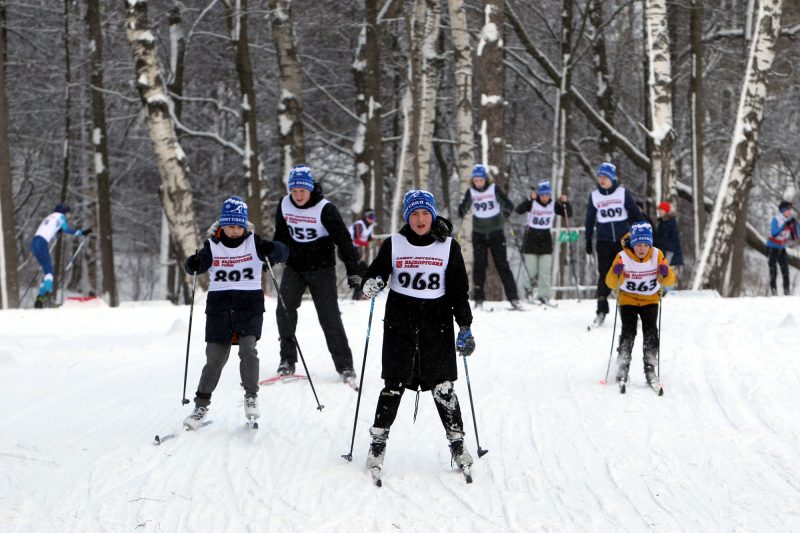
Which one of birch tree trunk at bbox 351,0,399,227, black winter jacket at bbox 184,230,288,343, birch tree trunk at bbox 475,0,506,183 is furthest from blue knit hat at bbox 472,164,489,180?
→ birch tree trunk at bbox 351,0,399,227

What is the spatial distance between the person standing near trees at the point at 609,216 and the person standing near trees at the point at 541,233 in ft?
8.24

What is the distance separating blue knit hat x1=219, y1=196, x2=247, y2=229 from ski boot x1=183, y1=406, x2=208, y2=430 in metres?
1.37

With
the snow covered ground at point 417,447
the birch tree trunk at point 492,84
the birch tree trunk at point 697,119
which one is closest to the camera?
the snow covered ground at point 417,447

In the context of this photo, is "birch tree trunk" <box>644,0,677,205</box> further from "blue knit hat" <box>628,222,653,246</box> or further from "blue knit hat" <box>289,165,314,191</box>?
"blue knit hat" <box>289,165,314,191</box>

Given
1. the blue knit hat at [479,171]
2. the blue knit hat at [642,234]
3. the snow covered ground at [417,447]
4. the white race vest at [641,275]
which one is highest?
the blue knit hat at [479,171]

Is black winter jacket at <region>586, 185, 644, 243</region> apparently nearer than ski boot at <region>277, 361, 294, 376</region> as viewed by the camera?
No

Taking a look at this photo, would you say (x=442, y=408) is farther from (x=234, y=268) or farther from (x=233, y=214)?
(x=233, y=214)

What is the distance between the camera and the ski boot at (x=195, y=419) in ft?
21.7

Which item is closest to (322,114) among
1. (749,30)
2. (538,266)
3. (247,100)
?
(247,100)

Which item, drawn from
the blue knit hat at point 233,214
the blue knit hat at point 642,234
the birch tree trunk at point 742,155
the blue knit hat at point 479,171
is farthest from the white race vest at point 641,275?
the birch tree trunk at point 742,155

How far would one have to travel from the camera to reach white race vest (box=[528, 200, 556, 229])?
13844 millimetres

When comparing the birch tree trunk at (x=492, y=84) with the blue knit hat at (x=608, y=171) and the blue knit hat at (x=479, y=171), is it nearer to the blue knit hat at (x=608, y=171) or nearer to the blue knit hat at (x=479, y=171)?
the blue knit hat at (x=479, y=171)

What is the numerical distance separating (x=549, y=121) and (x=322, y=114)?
24.0 ft

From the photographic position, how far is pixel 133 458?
6016mm
